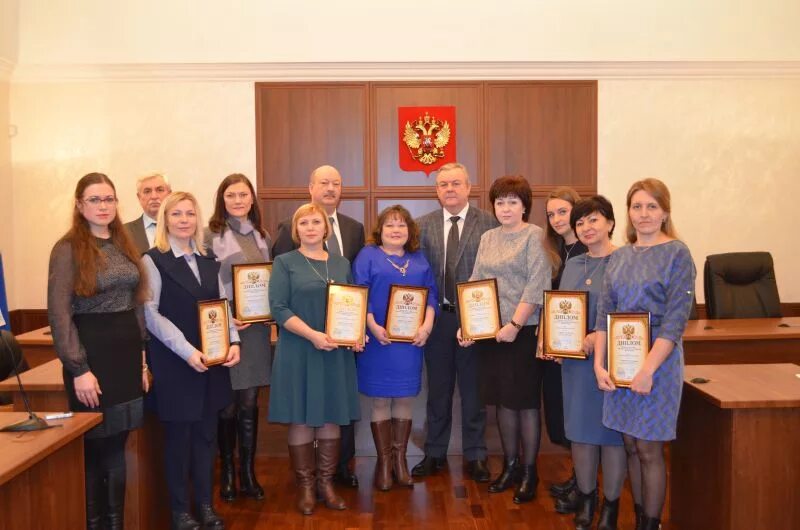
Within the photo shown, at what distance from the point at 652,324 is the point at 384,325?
1419 millimetres

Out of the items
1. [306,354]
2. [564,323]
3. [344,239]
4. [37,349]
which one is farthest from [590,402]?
[37,349]

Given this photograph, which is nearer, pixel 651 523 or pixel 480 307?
pixel 651 523

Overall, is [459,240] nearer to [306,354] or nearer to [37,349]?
[306,354]

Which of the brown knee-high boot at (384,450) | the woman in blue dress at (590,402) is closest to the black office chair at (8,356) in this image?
the brown knee-high boot at (384,450)

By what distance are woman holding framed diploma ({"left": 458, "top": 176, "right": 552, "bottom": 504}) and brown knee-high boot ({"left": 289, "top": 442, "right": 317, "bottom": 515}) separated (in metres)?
0.95

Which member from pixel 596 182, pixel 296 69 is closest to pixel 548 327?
pixel 596 182

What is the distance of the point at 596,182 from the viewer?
6.53m

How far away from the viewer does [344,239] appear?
13.7 feet

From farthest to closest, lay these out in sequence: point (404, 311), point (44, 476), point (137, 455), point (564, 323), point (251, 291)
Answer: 1. point (404, 311)
2. point (251, 291)
3. point (564, 323)
4. point (137, 455)
5. point (44, 476)

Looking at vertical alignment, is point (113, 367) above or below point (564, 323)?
below

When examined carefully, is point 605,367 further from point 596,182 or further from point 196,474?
point 596,182

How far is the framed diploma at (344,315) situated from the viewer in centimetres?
353

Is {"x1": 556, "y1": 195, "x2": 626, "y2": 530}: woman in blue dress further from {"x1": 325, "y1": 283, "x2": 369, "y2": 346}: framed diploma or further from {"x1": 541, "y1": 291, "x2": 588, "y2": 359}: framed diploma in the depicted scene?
{"x1": 325, "y1": 283, "x2": 369, "y2": 346}: framed diploma

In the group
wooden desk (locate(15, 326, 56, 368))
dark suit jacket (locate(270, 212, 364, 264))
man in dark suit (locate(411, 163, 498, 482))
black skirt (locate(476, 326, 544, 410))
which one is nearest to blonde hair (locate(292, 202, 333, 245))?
dark suit jacket (locate(270, 212, 364, 264))
